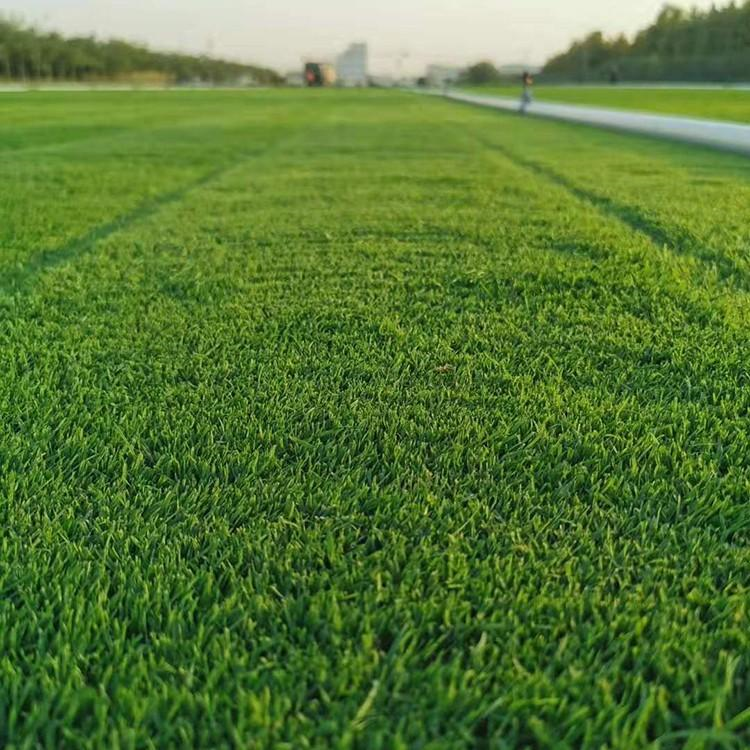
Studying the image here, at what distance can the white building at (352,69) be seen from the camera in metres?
108

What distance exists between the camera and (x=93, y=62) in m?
81.0

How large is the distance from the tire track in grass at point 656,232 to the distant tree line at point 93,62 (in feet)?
239

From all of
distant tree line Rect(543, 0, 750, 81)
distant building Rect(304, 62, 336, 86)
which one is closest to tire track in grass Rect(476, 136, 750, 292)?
distant tree line Rect(543, 0, 750, 81)

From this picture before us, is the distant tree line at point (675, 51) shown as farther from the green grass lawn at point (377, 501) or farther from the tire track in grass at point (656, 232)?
the green grass lawn at point (377, 501)

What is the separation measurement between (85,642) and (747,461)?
4.63ft

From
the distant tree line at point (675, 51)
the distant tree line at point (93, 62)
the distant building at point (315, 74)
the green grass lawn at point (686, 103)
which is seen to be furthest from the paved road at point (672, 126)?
the distant building at point (315, 74)

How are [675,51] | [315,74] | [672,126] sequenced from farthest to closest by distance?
[315,74]
[675,51]
[672,126]

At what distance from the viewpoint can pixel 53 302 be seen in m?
Answer: 2.88

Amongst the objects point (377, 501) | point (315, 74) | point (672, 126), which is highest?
point (315, 74)

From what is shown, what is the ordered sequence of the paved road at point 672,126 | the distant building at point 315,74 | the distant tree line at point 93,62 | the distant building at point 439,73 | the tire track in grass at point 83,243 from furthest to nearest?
the distant building at point 439,73 → the distant building at point 315,74 → the distant tree line at point 93,62 → the paved road at point 672,126 → the tire track in grass at point 83,243

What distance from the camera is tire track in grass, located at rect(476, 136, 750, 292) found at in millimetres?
3256

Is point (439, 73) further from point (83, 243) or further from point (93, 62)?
point (83, 243)

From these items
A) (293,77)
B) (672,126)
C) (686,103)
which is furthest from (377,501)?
(293,77)

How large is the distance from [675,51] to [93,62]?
6423cm
